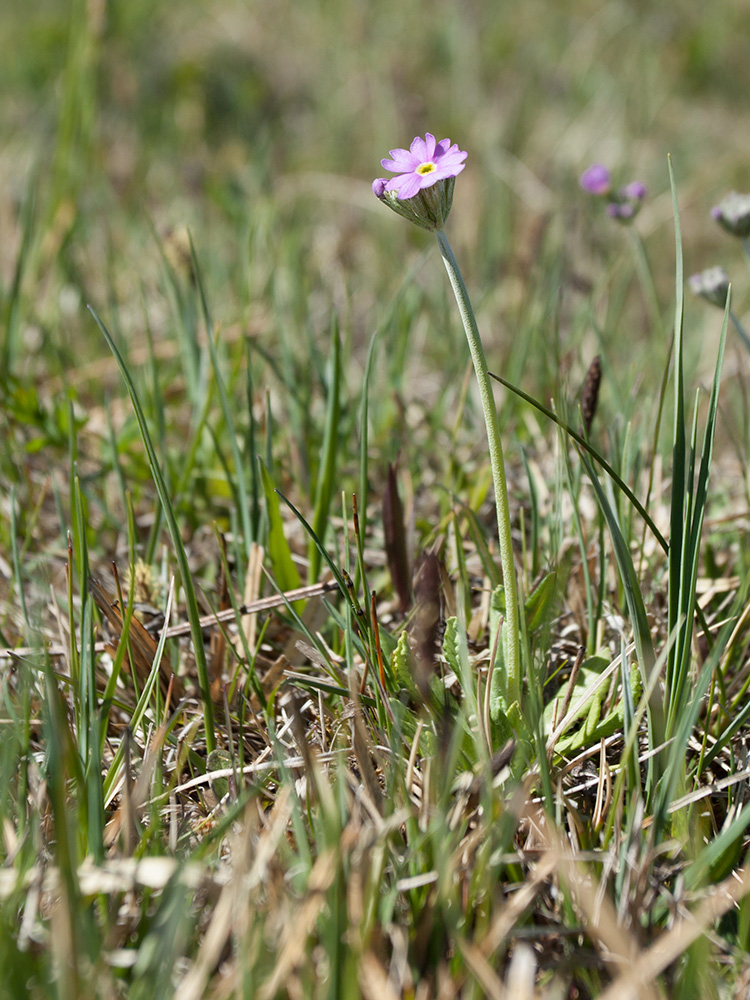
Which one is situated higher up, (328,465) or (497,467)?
(328,465)

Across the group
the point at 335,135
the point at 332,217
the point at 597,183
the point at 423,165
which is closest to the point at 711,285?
the point at 597,183

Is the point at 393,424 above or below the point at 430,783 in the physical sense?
above

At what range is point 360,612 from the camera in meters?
1.19

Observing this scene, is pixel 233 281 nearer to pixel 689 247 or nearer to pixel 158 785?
pixel 158 785

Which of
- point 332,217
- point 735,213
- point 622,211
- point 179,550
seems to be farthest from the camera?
point 332,217

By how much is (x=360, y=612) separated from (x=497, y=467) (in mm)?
303

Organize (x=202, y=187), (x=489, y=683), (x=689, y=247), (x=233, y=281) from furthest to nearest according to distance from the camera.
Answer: (x=689, y=247) → (x=202, y=187) → (x=233, y=281) → (x=489, y=683)

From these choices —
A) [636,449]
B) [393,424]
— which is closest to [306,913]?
[636,449]

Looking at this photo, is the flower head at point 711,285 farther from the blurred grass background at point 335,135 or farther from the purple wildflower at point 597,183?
the blurred grass background at point 335,135

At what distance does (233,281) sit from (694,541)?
2.04 meters

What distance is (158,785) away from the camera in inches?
44.2

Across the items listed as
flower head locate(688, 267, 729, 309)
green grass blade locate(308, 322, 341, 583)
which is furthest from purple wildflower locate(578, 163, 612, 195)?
green grass blade locate(308, 322, 341, 583)

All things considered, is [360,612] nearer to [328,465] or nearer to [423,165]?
[328,465]

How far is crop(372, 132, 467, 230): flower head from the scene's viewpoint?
0.98 m
